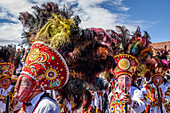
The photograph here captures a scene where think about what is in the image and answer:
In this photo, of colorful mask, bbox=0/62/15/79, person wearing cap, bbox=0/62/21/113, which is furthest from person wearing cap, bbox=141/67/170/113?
colorful mask, bbox=0/62/15/79

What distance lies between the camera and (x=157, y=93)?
6816mm

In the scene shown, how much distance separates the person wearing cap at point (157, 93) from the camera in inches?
266

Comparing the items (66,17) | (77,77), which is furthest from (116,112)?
(66,17)

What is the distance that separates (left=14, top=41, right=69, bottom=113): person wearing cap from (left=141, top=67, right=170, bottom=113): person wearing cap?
4.83m

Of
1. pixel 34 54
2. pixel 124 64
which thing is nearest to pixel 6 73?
pixel 124 64

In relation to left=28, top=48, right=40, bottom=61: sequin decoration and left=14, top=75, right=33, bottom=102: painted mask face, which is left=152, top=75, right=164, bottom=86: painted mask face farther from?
left=14, top=75, right=33, bottom=102: painted mask face

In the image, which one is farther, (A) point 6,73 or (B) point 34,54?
(A) point 6,73

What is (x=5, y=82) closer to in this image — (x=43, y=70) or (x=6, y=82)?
(x=6, y=82)

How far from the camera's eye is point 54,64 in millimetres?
2631

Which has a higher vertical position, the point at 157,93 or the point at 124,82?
the point at 124,82

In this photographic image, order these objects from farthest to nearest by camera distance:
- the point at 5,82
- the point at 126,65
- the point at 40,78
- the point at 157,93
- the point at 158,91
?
the point at 157,93 → the point at 158,91 → the point at 5,82 → the point at 126,65 → the point at 40,78

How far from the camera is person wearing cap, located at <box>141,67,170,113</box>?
22.2ft

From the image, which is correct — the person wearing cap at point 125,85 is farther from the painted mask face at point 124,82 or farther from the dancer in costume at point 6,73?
the dancer in costume at point 6,73

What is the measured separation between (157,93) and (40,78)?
5.27 meters
